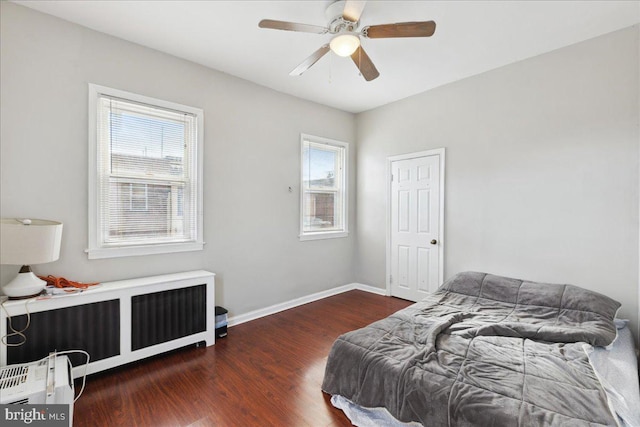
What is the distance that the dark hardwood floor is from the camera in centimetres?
194

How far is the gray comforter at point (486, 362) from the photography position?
146 centimetres

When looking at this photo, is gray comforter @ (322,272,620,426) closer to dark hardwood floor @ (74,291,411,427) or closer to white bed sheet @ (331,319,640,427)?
white bed sheet @ (331,319,640,427)

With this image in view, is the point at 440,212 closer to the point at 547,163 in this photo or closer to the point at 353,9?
the point at 547,163

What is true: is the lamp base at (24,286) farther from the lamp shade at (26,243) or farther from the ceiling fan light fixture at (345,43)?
the ceiling fan light fixture at (345,43)

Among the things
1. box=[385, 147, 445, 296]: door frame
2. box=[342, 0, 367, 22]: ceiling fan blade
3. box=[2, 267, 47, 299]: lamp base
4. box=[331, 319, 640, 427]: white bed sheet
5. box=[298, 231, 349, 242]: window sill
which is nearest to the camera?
box=[331, 319, 640, 427]: white bed sheet

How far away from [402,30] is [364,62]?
0.45 meters

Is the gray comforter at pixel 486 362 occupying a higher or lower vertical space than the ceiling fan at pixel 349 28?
lower

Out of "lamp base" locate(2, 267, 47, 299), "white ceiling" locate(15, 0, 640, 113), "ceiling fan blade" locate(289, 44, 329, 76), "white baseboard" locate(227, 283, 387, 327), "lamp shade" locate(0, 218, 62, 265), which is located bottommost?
"white baseboard" locate(227, 283, 387, 327)

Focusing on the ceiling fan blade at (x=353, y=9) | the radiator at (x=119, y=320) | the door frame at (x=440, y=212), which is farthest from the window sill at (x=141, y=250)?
the door frame at (x=440, y=212)

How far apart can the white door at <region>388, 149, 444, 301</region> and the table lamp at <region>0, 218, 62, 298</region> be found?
12.6 feet

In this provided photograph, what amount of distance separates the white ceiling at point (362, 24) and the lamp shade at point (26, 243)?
68.7 inches

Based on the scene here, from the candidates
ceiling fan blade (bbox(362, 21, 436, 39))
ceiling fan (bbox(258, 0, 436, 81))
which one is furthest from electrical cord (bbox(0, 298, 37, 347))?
ceiling fan blade (bbox(362, 21, 436, 39))

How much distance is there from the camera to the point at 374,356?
194 cm

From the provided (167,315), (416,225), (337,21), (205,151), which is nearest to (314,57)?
(337,21)
